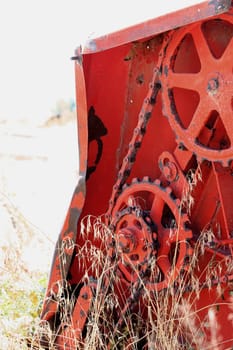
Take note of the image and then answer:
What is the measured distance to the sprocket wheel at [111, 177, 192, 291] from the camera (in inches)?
125

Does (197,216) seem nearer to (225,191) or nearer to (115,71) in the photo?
(225,191)

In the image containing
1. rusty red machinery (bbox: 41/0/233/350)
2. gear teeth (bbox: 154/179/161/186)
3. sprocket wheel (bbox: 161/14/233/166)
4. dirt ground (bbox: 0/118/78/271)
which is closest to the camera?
sprocket wheel (bbox: 161/14/233/166)

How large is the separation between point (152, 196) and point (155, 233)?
23 cm

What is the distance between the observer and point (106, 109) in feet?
12.0

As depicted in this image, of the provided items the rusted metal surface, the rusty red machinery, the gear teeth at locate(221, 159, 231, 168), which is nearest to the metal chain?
the rusty red machinery

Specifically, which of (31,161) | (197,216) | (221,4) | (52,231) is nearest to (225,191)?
(197,216)

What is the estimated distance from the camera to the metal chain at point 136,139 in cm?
332

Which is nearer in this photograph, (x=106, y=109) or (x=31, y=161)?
(x=106, y=109)

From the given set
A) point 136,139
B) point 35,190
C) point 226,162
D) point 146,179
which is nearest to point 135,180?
point 146,179

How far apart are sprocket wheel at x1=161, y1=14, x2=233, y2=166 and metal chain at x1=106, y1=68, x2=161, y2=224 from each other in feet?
0.31

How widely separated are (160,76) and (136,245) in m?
0.79

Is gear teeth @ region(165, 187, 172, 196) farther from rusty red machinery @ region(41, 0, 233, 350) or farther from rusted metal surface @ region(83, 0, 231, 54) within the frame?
rusted metal surface @ region(83, 0, 231, 54)

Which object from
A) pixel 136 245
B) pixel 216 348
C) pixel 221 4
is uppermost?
pixel 221 4

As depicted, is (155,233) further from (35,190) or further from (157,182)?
(35,190)
